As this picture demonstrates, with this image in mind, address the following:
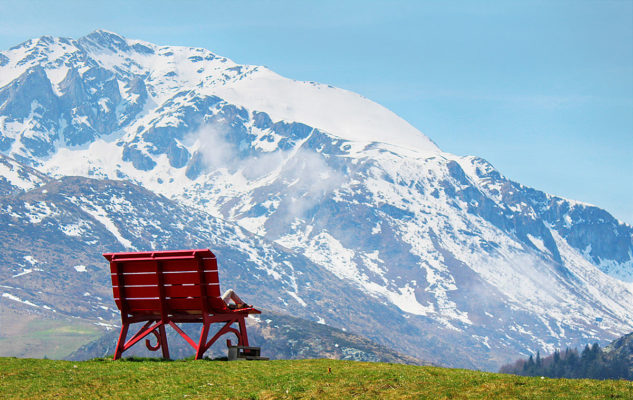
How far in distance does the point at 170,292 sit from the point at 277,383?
955 centimetres

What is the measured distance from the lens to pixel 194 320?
42.4m

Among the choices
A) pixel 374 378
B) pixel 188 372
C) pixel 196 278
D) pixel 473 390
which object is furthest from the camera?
pixel 196 278

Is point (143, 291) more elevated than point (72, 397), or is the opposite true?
point (143, 291)

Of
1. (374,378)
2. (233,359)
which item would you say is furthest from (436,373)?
(233,359)

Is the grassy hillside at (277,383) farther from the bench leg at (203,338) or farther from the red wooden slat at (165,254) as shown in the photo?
the red wooden slat at (165,254)

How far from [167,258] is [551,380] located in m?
17.9

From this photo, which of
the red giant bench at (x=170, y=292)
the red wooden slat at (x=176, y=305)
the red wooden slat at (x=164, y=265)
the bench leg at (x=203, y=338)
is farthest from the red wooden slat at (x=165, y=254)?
the bench leg at (x=203, y=338)

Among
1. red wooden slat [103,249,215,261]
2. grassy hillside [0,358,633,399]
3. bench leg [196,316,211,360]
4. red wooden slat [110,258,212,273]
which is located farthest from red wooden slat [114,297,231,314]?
grassy hillside [0,358,633,399]

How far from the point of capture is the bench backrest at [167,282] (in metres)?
40.2

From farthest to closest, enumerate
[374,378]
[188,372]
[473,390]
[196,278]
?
[196,278] < [188,372] < [374,378] < [473,390]

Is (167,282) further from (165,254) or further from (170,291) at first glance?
(165,254)

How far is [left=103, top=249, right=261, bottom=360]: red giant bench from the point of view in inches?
1587

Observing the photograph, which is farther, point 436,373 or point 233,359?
point 233,359

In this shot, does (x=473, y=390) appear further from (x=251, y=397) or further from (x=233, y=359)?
(x=233, y=359)
